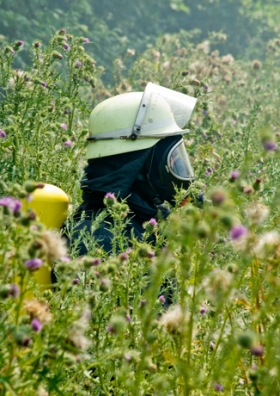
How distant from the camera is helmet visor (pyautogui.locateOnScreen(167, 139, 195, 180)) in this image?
13.1ft

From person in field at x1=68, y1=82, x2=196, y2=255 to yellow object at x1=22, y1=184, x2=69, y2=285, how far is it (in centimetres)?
49

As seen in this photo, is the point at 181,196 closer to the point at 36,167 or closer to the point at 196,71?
the point at 36,167

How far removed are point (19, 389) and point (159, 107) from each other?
2427 mm

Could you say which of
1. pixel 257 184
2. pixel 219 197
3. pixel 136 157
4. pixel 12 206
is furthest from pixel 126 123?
pixel 219 197

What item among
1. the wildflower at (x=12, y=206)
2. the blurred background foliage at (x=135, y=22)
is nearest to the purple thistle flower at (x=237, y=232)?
the wildflower at (x=12, y=206)

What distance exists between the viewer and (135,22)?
1830 centimetres

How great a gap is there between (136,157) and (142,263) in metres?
1.44

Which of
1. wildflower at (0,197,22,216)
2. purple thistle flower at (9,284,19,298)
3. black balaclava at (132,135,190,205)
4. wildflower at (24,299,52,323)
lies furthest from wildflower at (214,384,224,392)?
black balaclava at (132,135,190,205)

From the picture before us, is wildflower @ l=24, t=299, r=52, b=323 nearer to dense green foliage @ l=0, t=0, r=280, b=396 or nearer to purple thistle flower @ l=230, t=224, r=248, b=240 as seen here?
dense green foliage @ l=0, t=0, r=280, b=396

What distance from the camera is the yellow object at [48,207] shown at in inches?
128

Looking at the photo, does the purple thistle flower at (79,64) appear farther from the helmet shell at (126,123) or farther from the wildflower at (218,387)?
the wildflower at (218,387)

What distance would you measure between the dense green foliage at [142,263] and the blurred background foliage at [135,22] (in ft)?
18.9

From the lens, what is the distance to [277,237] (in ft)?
7.29

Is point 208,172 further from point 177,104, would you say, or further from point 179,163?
point 179,163
